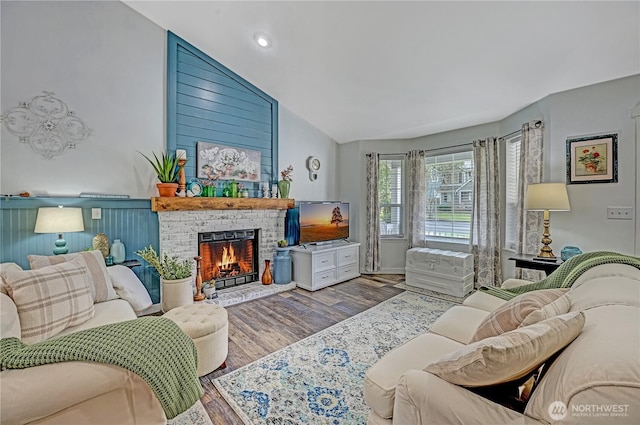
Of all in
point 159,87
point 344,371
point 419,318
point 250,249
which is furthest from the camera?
point 250,249

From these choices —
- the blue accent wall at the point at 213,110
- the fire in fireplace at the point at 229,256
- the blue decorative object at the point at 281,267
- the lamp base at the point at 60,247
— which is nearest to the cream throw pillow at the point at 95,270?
the lamp base at the point at 60,247

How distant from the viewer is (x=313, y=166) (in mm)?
4840

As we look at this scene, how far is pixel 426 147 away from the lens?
15.2 ft

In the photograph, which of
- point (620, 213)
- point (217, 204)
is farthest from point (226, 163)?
point (620, 213)

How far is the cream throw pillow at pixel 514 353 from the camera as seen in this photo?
0.88m

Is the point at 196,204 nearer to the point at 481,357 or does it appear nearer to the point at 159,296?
the point at 159,296

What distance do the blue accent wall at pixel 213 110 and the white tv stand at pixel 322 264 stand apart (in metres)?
1.19

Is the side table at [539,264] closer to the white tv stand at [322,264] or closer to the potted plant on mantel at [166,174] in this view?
the white tv stand at [322,264]

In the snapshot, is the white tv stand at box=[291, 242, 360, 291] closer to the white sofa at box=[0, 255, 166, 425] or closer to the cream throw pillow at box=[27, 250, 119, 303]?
the cream throw pillow at box=[27, 250, 119, 303]

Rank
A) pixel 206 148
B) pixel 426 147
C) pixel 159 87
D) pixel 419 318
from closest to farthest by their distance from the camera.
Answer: pixel 419 318
pixel 159 87
pixel 206 148
pixel 426 147

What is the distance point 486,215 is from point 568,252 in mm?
1261

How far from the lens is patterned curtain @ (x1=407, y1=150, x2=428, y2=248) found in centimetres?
461

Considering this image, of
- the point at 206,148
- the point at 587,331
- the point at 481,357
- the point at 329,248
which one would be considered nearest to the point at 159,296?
the point at 206,148

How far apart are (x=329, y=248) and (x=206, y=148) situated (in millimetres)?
2252
